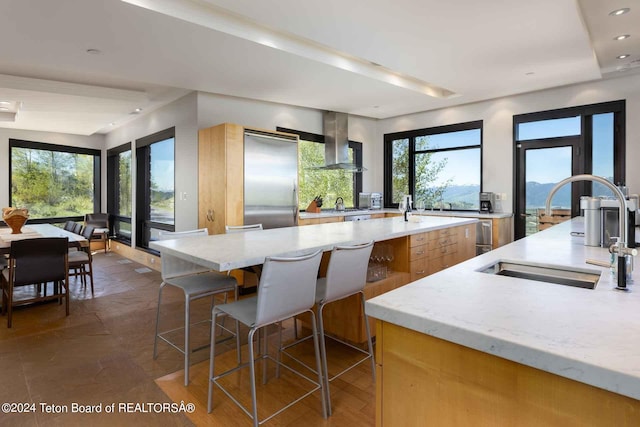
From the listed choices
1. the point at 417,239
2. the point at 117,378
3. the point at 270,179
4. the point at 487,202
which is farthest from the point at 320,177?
the point at 117,378

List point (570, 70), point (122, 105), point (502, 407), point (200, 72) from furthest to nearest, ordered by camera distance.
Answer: point (122, 105), point (570, 70), point (200, 72), point (502, 407)

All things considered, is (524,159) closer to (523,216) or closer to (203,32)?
(523,216)

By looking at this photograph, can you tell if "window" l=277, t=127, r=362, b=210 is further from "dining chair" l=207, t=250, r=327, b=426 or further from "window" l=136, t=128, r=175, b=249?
"dining chair" l=207, t=250, r=327, b=426

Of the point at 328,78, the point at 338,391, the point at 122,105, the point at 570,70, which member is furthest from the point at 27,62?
the point at 570,70

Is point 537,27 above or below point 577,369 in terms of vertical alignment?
above

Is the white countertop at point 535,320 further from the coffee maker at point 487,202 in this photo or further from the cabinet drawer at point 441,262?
the coffee maker at point 487,202

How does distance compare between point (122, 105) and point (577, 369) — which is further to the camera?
point (122, 105)

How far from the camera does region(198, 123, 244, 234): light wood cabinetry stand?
4.24 m

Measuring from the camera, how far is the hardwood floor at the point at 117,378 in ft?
6.33

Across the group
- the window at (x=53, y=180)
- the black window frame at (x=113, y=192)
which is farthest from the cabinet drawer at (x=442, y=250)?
the window at (x=53, y=180)

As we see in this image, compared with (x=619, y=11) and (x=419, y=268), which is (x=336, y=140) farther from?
(x=619, y=11)

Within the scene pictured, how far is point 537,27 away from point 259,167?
324 centimetres

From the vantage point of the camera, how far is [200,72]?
3.95m

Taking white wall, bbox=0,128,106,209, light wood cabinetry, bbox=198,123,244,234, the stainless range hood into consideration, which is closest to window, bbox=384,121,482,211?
the stainless range hood
